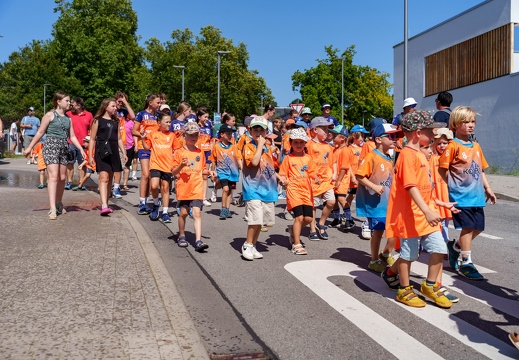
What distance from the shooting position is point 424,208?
196 inches

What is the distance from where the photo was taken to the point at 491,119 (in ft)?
95.5

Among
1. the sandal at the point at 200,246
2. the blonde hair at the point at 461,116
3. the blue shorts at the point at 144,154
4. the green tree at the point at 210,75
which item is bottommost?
the sandal at the point at 200,246

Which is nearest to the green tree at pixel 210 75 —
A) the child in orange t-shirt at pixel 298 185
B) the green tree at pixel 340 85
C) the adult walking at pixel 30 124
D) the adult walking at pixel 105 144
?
the green tree at pixel 340 85

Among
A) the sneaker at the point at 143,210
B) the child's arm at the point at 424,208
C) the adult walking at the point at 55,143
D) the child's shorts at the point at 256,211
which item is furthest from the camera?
the sneaker at the point at 143,210

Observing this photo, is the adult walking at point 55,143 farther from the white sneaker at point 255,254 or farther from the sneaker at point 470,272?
the sneaker at point 470,272

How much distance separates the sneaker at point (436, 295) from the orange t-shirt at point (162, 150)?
5546 millimetres

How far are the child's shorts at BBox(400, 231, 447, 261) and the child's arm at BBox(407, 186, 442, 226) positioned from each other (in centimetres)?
27

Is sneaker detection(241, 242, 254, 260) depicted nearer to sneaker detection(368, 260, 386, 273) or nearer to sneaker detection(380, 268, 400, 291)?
sneaker detection(368, 260, 386, 273)

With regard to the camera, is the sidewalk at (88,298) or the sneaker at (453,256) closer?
the sidewalk at (88,298)

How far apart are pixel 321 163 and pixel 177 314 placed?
458cm

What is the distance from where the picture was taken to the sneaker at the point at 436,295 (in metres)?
5.20

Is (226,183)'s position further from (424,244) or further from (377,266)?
(424,244)

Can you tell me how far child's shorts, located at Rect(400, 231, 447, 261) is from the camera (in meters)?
5.15

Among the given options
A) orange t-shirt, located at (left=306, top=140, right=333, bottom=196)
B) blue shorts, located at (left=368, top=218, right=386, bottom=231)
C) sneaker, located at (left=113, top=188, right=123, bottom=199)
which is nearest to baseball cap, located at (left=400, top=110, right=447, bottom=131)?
blue shorts, located at (left=368, top=218, right=386, bottom=231)
